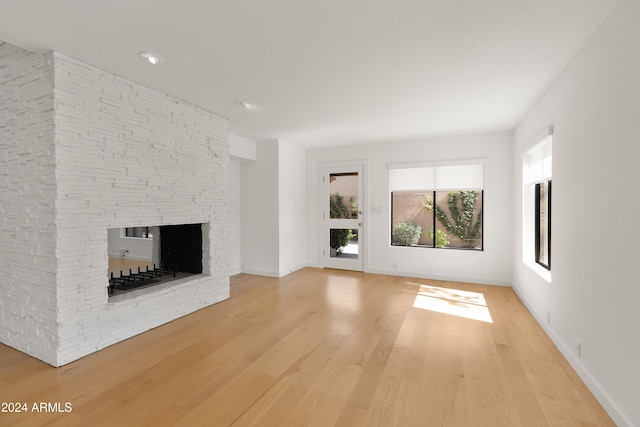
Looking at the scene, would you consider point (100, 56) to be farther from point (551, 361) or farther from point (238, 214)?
point (551, 361)

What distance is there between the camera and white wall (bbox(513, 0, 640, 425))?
171cm

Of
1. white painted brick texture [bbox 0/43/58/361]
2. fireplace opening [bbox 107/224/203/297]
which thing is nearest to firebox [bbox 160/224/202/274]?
fireplace opening [bbox 107/224/203/297]

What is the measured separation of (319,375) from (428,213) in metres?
4.19

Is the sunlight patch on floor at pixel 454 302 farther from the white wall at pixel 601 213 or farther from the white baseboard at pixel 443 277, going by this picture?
the white wall at pixel 601 213

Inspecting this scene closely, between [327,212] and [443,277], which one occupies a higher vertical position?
[327,212]

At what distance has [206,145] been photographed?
3.93 meters

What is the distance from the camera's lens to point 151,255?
381 cm

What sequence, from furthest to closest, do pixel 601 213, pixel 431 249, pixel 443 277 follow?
pixel 431 249
pixel 443 277
pixel 601 213

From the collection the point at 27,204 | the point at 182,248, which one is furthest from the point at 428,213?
the point at 27,204

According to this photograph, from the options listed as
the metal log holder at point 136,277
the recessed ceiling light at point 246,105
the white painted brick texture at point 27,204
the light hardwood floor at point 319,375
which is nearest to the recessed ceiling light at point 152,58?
the white painted brick texture at point 27,204

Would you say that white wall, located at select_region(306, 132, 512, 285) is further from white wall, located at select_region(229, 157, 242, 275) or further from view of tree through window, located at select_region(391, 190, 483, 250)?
white wall, located at select_region(229, 157, 242, 275)

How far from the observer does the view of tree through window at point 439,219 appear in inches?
226

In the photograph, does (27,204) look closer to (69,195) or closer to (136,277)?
(69,195)

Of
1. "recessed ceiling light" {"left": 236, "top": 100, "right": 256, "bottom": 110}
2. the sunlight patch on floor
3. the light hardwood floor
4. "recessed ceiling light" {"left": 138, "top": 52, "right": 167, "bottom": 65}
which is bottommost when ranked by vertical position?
the light hardwood floor
